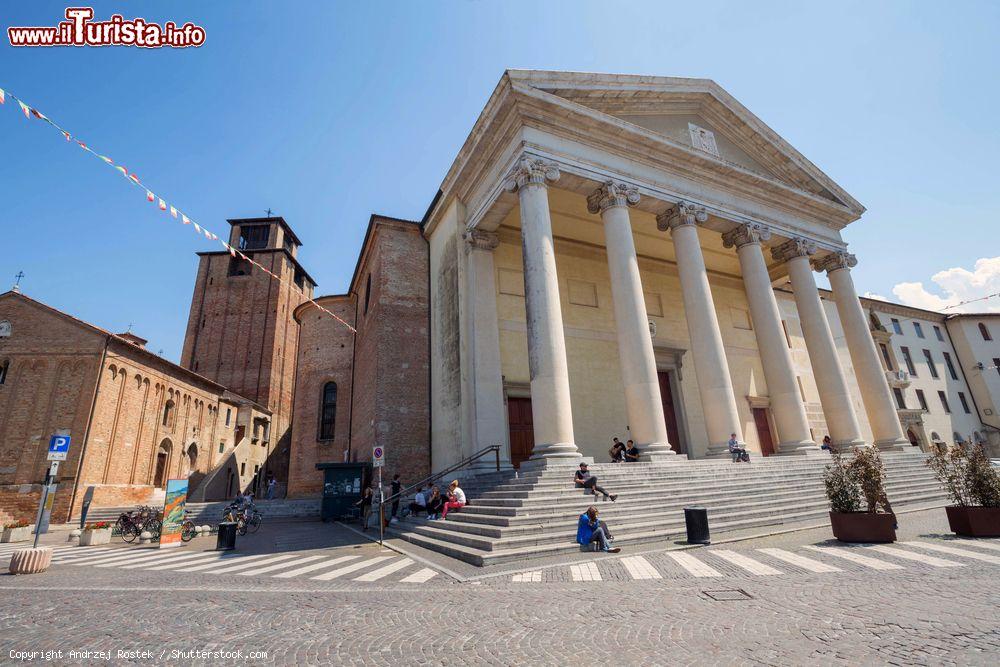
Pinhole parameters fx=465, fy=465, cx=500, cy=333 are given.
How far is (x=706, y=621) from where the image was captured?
4.18 m

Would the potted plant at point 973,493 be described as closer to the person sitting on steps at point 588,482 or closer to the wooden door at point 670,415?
the person sitting on steps at point 588,482

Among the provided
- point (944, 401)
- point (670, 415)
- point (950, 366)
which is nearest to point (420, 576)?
point (670, 415)

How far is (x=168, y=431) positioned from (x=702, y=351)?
93.3 feet

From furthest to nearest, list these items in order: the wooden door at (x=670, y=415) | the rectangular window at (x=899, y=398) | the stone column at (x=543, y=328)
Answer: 1. the rectangular window at (x=899, y=398)
2. the wooden door at (x=670, y=415)
3. the stone column at (x=543, y=328)

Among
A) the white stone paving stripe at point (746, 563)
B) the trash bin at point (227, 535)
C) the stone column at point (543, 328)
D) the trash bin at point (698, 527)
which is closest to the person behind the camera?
the white stone paving stripe at point (746, 563)

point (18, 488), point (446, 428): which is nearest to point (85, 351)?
point (18, 488)

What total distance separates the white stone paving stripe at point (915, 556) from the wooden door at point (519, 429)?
418 inches

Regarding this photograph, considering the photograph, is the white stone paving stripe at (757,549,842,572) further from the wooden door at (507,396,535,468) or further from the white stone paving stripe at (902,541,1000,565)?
the wooden door at (507,396,535,468)

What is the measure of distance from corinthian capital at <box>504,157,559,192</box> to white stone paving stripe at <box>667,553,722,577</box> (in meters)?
10.5

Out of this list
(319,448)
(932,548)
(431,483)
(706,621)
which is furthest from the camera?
(319,448)

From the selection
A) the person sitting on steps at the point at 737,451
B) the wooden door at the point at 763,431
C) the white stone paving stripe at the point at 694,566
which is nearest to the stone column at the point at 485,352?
the person sitting on steps at the point at 737,451

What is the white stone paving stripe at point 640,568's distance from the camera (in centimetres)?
613

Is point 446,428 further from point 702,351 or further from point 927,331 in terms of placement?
point 927,331

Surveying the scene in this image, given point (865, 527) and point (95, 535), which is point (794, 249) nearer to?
point (865, 527)
